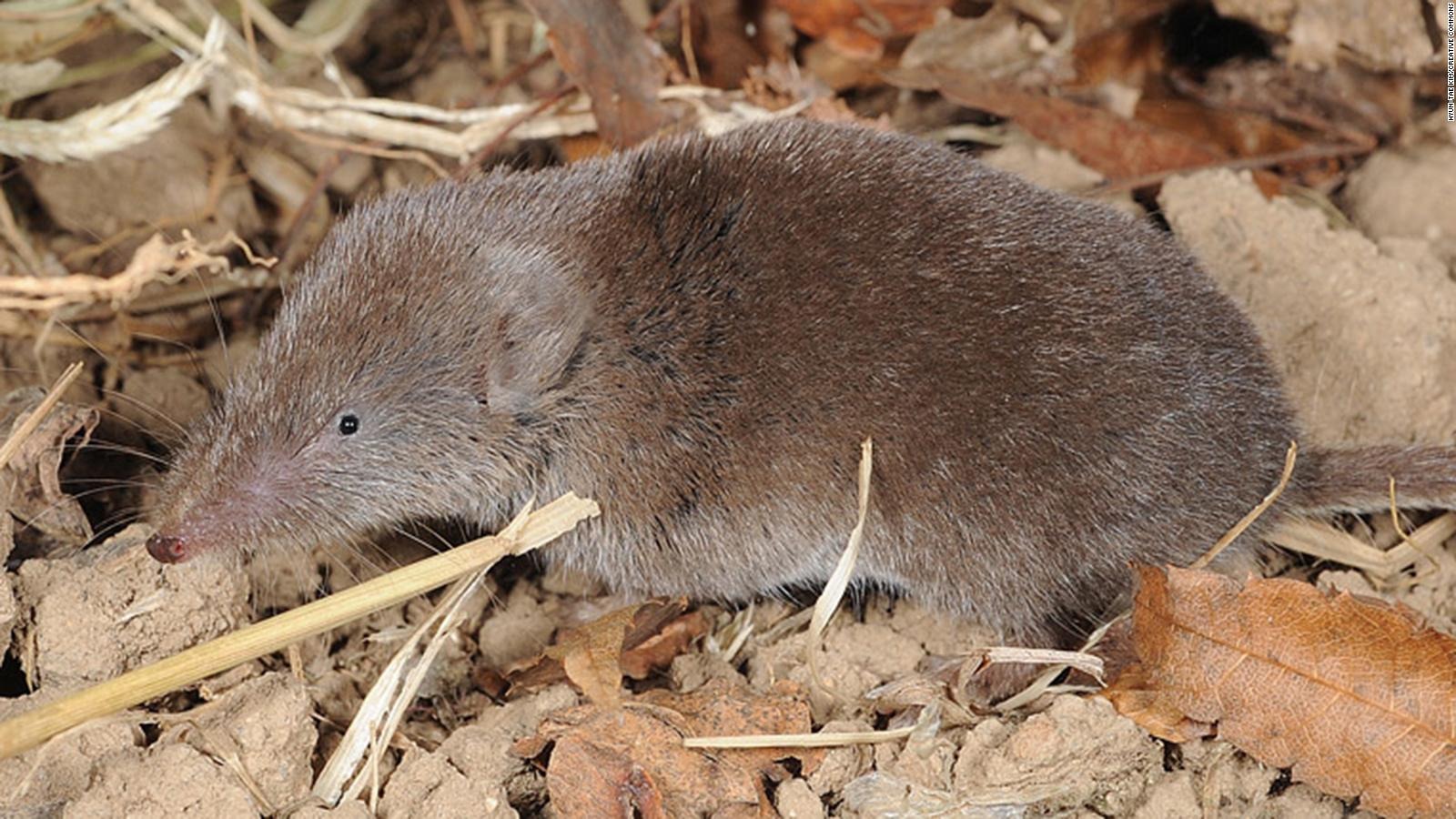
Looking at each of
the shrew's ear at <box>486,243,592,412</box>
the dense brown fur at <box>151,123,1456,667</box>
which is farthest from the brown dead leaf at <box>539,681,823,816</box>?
the shrew's ear at <box>486,243,592,412</box>

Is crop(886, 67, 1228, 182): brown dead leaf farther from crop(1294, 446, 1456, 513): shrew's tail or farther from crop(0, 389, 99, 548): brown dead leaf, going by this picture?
crop(0, 389, 99, 548): brown dead leaf

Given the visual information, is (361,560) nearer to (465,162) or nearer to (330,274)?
(330,274)

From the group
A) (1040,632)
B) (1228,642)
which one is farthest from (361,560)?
(1228,642)

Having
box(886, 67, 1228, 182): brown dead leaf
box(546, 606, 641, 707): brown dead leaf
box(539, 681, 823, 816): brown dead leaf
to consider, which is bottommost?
box(539, 681, 823, 816): brown dead leaf

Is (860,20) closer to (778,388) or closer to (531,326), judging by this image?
(778,388)

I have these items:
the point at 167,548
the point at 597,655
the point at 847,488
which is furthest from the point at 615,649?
the point at 167,548
